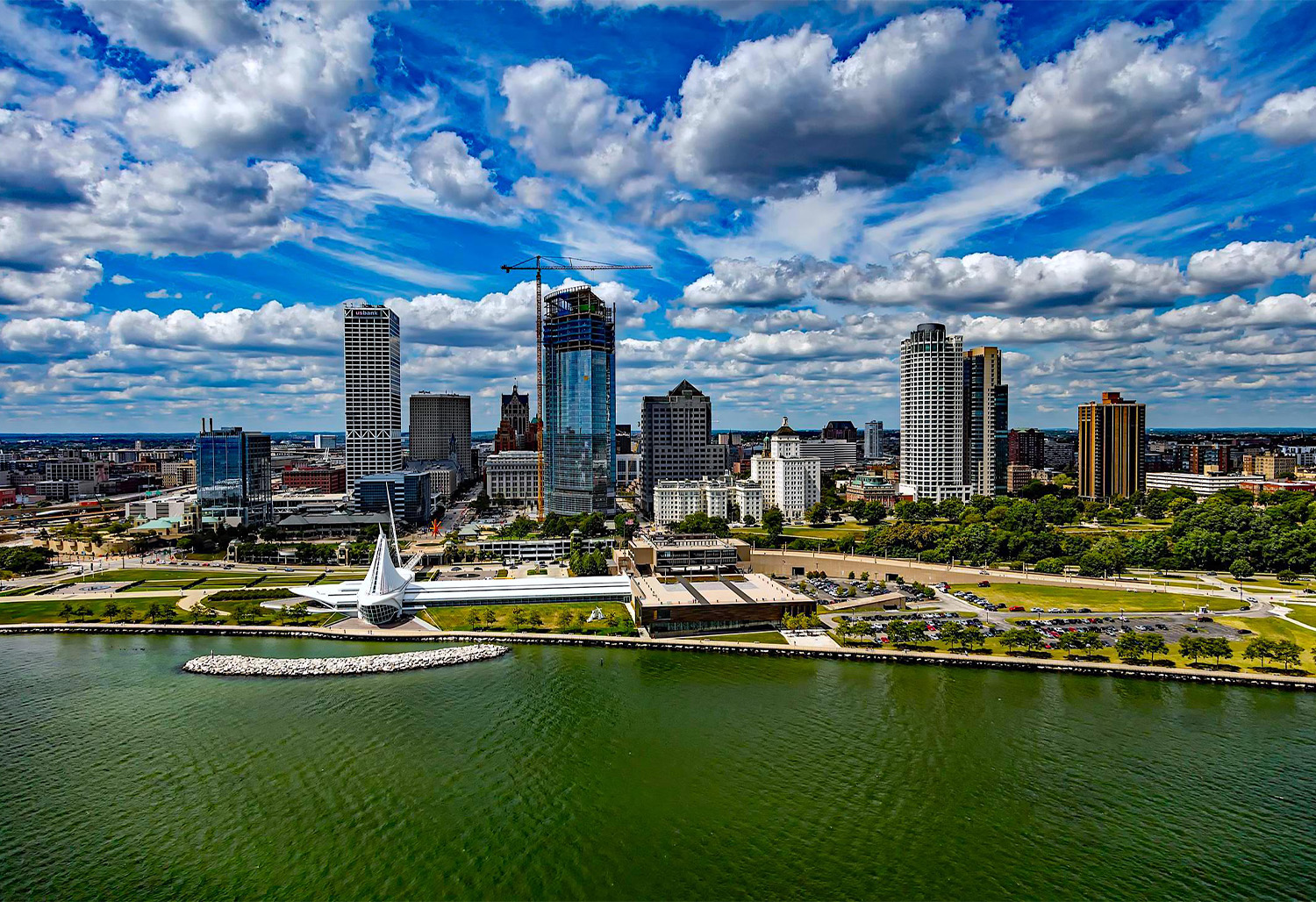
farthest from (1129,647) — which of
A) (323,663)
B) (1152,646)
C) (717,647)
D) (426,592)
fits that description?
(426,592)

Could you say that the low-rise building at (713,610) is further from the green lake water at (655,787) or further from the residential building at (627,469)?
the residential building at (627,469)

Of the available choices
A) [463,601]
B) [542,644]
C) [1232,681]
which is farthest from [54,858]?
[1232,681]

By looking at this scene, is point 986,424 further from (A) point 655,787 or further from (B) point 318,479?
(B) point 318,479

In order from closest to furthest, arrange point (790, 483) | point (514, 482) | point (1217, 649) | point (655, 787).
A: point (655, 787)
point (1217, 649)
point (790, 483)
point (514, 482)

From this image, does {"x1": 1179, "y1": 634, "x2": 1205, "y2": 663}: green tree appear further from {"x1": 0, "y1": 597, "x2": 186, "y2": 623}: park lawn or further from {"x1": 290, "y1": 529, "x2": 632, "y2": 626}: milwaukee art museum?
{"x1": 0, "y1": 597, "x2": 186, "y2": 623}: park lawn


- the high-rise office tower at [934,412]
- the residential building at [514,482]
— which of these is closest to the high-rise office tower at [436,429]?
the residential building at [514,482]

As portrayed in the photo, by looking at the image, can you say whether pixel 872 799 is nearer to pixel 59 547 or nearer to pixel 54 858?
pixel 54 858
